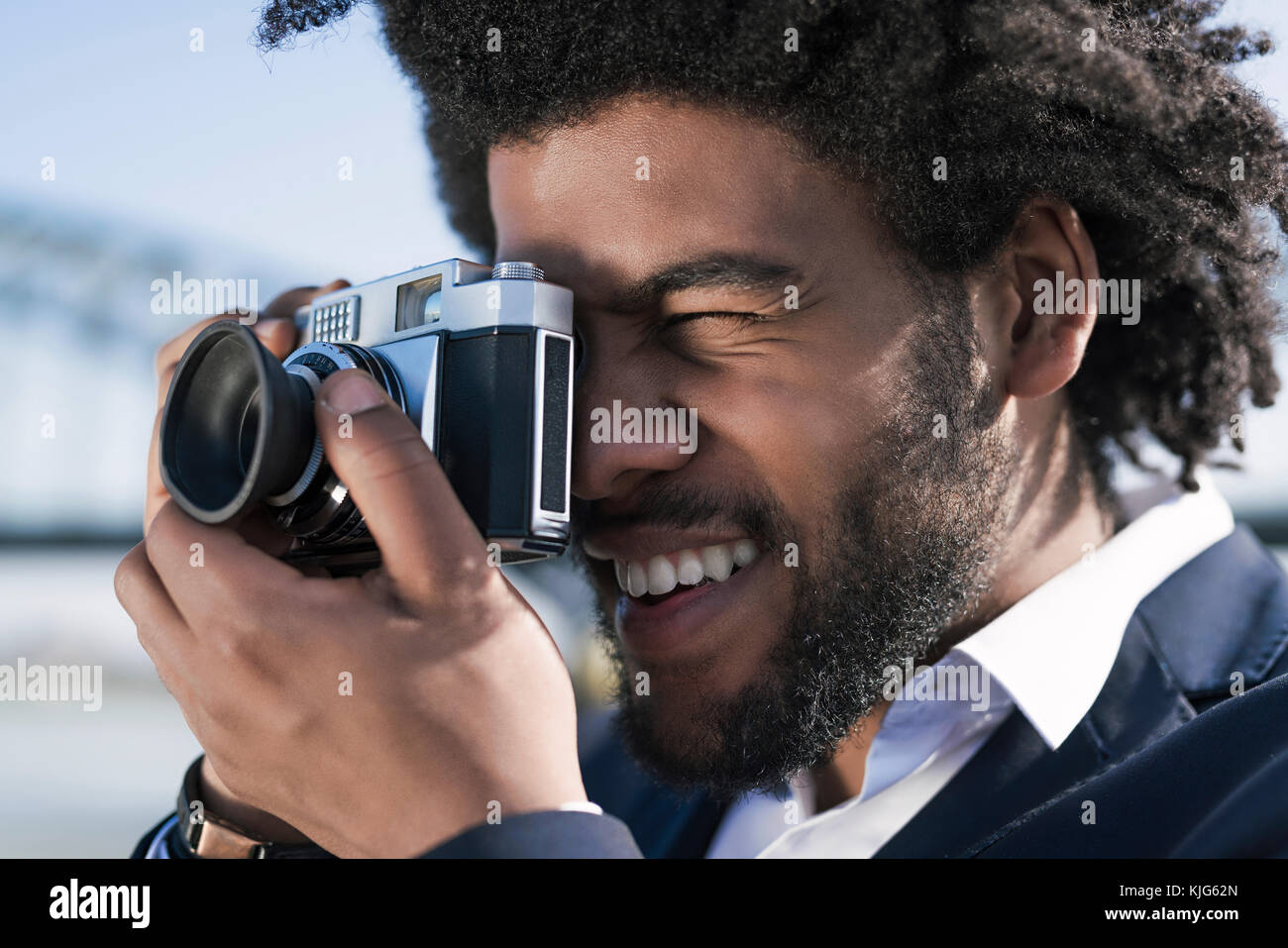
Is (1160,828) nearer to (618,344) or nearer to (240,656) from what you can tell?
(618,344)

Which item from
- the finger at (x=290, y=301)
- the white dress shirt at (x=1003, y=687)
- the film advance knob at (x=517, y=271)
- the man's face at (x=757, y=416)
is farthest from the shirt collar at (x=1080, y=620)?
the finger at (x=290, y=301)

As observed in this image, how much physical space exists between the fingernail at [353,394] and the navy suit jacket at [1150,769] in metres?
0.41

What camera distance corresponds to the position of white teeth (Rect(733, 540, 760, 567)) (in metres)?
1.48

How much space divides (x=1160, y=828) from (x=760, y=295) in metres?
0.74

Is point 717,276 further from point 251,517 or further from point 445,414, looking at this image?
point 251,517

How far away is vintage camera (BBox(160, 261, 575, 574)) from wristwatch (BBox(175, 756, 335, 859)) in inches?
19.3

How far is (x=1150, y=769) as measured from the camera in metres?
1.22

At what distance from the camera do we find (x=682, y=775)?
1.58m

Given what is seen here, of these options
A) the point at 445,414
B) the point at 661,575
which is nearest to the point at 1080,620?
the point at 661,575

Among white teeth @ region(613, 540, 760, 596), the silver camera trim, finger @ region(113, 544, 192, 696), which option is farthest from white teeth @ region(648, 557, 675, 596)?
finger @ region(113, 544, 192, 696)

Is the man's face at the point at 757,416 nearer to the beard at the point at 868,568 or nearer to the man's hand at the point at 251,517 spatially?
the beard at the point at 868,568
